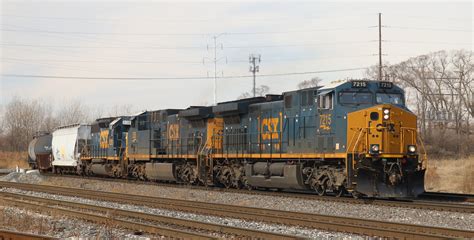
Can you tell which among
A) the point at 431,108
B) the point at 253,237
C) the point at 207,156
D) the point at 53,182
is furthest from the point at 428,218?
the point at 431,108

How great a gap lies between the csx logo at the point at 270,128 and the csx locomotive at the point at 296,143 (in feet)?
0.11

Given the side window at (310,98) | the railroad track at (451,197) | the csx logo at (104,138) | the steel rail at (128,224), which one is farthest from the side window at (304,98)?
the csx logo at (104,138)

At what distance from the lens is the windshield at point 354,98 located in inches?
589

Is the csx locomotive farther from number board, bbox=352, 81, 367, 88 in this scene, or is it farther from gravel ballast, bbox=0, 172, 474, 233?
gravel ballast, bbox=0, 172, 474, 233

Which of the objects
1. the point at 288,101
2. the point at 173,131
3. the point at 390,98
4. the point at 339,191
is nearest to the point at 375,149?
the point at 339,191

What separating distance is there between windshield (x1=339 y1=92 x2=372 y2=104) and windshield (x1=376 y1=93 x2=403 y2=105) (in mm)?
277

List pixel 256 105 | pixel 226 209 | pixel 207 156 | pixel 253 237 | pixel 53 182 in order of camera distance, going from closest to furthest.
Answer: pixel 253 237, pixel 226 209, pixel 256 105, pixel 207 156, pixel 53 182

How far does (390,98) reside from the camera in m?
15.2

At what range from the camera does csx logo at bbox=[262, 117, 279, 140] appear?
17719mm

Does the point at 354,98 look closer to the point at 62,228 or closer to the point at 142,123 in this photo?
the point at 62,228

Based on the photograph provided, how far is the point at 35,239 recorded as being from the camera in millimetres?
6539

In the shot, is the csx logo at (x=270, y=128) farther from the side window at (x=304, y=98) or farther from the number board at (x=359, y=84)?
the number board at (x=359, y=84)

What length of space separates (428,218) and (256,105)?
28.6ft

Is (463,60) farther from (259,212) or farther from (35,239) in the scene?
(35,239)
